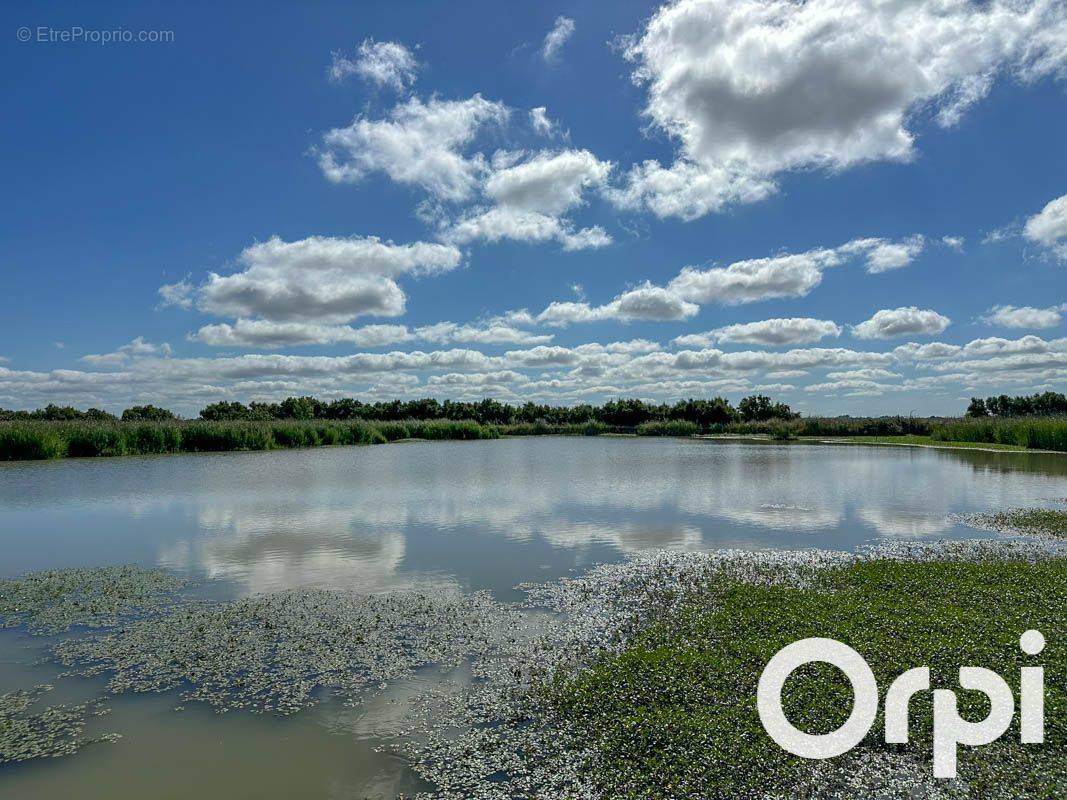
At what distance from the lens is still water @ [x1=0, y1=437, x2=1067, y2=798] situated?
5.75 metres

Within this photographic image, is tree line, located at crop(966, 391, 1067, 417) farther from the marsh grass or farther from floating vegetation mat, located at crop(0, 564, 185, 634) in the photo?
floating vegetation mat, located at crop(0, 564, 185, 634)

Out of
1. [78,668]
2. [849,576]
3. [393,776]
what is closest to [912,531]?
[849,576]

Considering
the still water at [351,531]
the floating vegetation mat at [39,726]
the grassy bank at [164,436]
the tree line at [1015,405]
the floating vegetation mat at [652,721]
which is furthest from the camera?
the tree line at [1015,405]

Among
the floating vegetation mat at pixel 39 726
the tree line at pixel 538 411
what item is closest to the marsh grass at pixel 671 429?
the tree line at pixel 538 411

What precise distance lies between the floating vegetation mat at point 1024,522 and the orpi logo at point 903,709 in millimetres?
10980

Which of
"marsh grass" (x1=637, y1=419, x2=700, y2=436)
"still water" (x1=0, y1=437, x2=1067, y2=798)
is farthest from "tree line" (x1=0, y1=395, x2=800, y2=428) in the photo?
"still water" (x1=0, y1=437, x2=1067, y2=798)

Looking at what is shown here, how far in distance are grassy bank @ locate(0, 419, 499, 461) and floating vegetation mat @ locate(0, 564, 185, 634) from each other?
32.1 metres

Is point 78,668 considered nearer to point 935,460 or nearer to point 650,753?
point 650,753

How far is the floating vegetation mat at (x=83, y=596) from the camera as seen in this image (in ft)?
31.3

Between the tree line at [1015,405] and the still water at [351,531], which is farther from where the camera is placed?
the tree line at [1015,405]

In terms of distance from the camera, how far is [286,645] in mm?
8398

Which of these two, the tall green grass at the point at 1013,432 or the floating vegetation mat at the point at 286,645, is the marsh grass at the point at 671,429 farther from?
the floating vegetation mat at the point at 286,645

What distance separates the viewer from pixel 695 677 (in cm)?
682

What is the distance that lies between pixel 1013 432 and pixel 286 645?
61.3 metres
